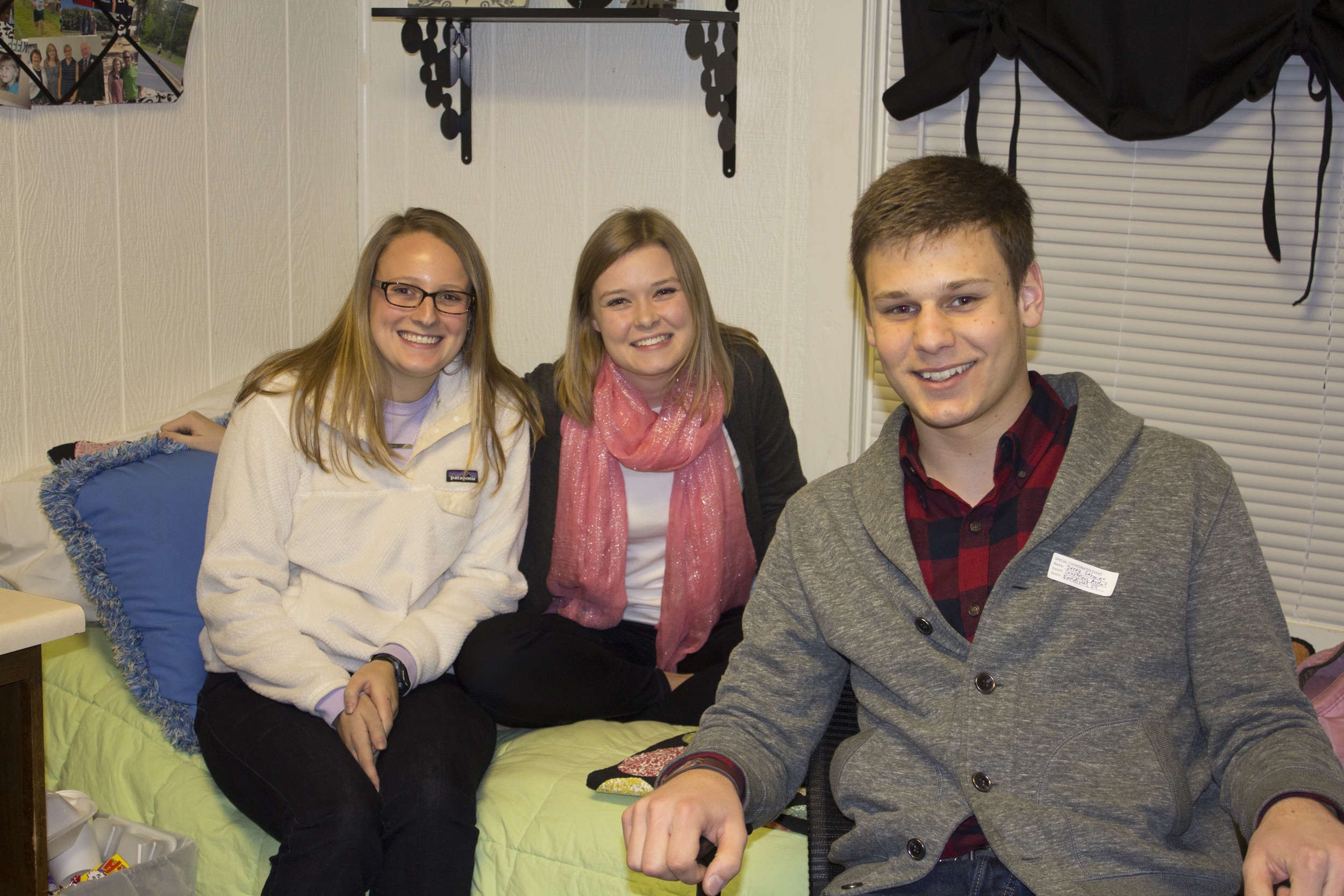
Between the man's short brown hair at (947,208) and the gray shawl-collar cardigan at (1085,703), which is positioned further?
the man's short brown hair at (947,208)

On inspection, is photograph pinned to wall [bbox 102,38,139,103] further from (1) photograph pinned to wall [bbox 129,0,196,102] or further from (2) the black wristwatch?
(2) the black wristwatch

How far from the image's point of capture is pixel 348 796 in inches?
63.0

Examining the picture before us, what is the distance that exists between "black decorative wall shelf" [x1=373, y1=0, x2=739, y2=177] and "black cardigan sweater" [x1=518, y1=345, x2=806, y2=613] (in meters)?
0.62

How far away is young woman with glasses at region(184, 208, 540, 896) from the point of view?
163cm

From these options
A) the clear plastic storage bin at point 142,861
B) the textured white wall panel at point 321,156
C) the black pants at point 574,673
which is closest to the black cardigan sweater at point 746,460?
the black pants at point 574,673

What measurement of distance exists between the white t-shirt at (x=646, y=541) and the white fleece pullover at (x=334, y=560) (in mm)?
273

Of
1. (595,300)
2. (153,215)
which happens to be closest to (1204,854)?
(595,300)

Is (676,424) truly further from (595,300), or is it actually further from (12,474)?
(12,474)

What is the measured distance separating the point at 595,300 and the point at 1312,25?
4.64 feet

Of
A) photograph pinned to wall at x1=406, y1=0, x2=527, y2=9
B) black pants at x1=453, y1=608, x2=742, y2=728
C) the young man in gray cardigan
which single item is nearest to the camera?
the young man in gray cardigan

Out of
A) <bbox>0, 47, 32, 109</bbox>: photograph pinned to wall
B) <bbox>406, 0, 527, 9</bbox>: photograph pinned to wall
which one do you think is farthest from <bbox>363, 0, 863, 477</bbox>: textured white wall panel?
<bbox>0, 47, 32, 109</bbox>: photograph pinned to wall

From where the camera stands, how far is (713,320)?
7.11 ft

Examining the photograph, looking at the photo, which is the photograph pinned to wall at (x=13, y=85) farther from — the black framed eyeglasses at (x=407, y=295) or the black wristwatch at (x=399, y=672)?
the black wristwatch at (x=399, y=672)

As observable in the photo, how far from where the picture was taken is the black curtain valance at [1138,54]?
82.7 inches
